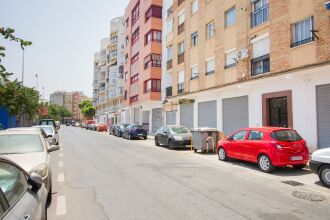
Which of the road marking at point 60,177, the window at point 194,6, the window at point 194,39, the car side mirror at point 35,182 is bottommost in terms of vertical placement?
the road marking at point 60,177

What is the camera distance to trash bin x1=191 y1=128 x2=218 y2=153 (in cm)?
1602

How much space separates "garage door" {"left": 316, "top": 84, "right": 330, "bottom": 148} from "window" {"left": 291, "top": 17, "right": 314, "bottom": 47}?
2.60 m

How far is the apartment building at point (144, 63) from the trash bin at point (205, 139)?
64.6 ft

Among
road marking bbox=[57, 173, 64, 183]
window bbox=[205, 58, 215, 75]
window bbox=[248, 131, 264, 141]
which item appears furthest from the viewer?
window bbox=[205, 58, 215, 75]

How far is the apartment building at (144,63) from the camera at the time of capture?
118ft

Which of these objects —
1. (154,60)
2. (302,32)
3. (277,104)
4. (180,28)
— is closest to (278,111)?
(277,104)

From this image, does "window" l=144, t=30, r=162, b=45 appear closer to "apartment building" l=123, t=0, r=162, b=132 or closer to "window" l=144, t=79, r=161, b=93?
"apartment building" l=123, t=0, r=162, b=132

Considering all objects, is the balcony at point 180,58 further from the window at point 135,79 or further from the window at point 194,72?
the window at point 135,79

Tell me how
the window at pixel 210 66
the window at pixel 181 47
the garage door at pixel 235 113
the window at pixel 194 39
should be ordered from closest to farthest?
the garage door at pixel 235 113
the window at pixel 210 66
the window at pixel 194 39
the window at pixel 181 47

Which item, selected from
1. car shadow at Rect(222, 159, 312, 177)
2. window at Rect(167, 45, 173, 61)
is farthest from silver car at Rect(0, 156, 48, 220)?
window at Rect(167, 45, 173, 61)

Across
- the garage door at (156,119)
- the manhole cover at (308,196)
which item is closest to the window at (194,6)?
the garage door at (156,119)

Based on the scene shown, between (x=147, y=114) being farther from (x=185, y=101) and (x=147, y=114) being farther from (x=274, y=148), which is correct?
(x=274, y=148)

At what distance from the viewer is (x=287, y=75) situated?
48.3 feet

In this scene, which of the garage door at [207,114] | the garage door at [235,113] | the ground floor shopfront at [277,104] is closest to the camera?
the ground floor shopfront at [277,104]
